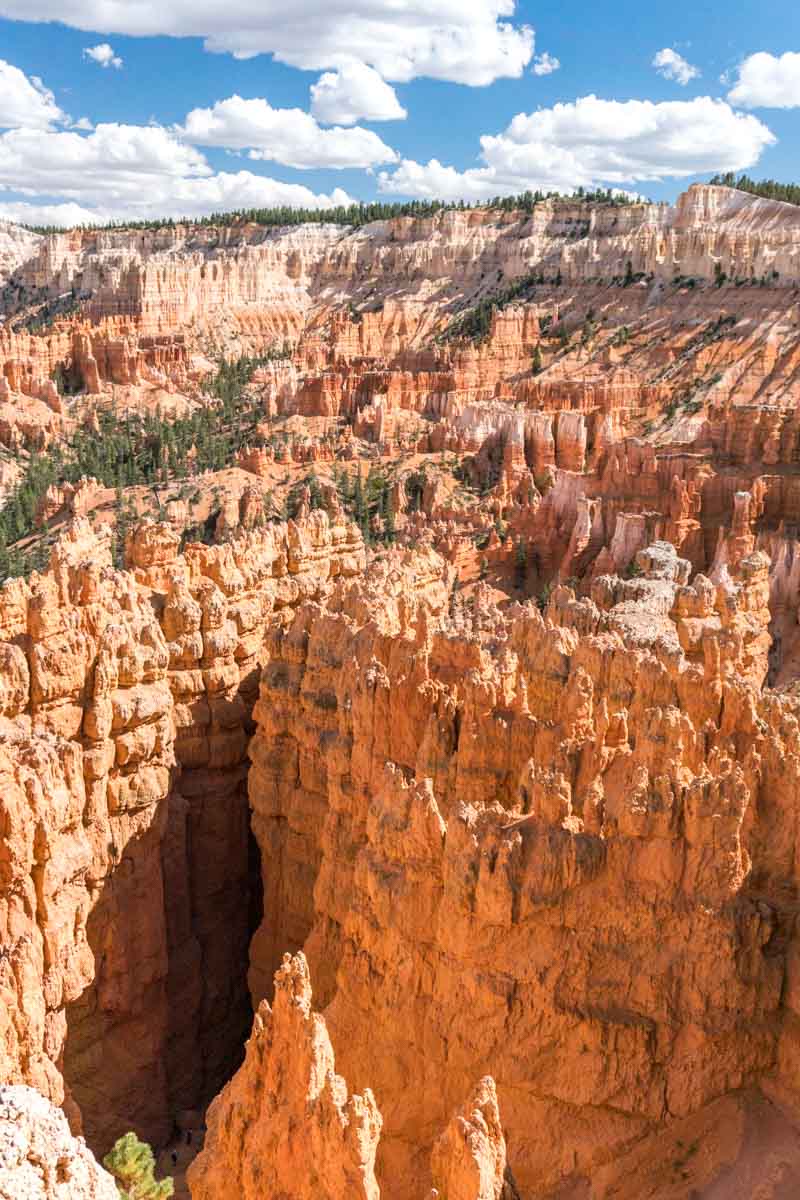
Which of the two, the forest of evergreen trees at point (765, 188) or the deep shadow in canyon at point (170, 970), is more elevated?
the forest of evergreen trees at point (765, 188)

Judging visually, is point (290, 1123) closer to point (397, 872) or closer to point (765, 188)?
point (397, 872)

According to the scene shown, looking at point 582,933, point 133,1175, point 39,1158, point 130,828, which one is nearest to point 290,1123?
point 133,1175

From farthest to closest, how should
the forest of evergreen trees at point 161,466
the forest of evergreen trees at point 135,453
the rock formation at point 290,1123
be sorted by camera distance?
the forest of evergreen trees at point 135,453
the forest of evergreen trees at point 161,466
the rock formation at point 290,1123

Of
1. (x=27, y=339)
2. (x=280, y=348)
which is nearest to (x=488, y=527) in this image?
(x=27, y=339)

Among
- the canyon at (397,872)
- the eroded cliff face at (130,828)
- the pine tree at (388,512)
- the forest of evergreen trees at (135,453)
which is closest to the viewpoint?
the canyon at (397,872)

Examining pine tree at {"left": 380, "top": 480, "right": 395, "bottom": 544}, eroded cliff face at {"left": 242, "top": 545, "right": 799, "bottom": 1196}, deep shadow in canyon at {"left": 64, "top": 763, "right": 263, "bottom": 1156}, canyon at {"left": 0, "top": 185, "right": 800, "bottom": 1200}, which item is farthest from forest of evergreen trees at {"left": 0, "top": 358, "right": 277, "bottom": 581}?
eroded cliff face at {"left": 242, "top": 545, "right": 799, "bottom": 1196}

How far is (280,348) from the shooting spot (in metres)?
117

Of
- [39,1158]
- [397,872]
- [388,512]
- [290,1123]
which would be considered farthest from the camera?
[388,512]

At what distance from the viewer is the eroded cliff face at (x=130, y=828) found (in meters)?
13.0

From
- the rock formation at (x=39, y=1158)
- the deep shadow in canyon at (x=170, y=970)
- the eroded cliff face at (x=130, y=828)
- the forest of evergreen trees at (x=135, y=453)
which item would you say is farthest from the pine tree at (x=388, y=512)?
the rock formation at (x=39, y=1158)

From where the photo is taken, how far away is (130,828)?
17375mm

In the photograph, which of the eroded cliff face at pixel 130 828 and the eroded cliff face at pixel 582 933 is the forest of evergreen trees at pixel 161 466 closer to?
the eroded cliff face at pixel 130 828

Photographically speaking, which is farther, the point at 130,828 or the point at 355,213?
the point at 355,213

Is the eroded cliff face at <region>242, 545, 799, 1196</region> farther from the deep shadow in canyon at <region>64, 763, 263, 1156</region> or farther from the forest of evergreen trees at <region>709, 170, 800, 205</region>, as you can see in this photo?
the forest of evergreen trees at <region>709, 170, 800, 205</region>
